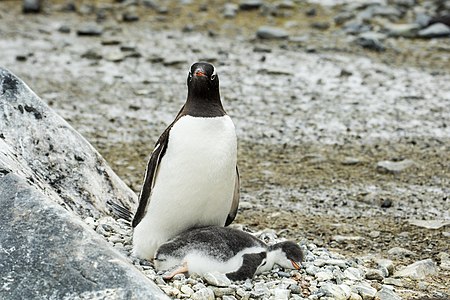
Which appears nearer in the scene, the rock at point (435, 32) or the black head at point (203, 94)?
the black head at point (203, 94)

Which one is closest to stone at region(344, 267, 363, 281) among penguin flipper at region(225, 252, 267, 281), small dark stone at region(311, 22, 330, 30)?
penguin flipper at region(225, 252, 267, 281)

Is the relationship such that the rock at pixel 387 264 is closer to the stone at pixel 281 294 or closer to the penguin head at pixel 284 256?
the penguin head at pixel 284 256

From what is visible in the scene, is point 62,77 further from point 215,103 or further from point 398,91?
point 215,103

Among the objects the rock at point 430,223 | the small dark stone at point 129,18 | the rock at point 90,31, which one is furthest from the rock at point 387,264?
the small dark stone at point 129,18

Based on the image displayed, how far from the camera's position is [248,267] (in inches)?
206

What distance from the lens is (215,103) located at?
5.56m

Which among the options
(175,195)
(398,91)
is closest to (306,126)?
(398,91)

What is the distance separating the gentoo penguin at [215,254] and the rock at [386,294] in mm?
645

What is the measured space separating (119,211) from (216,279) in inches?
63.5

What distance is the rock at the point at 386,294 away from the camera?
5.16 metres

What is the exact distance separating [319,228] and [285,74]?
5251 millimetres

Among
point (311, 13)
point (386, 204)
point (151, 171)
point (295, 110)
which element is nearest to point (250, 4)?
point (311, 13)

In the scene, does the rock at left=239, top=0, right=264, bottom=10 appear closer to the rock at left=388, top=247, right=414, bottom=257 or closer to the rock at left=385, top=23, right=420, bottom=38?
the rock at left=385, top=23, right=420, bottom=38

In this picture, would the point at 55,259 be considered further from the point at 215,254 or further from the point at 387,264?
the point at 387,264
